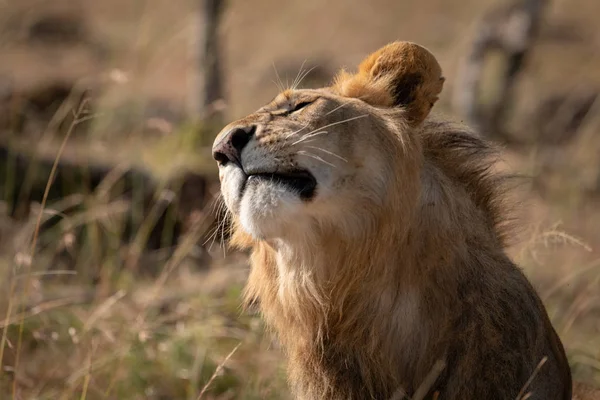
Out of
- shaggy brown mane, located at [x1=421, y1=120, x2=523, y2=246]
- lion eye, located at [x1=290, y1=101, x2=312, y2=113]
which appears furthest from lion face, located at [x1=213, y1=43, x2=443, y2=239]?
shaggy brown mane, located at [x1=421, y1=120, x2=523, y2=246]

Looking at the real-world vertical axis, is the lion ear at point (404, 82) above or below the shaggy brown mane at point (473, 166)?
above

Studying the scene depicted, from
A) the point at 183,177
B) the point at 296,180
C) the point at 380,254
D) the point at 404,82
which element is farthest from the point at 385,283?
the point at 183,177

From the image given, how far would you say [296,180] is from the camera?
2521 mm

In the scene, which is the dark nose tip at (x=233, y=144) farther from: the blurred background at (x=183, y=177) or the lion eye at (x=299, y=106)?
the blurred background at (x=183, y=177)

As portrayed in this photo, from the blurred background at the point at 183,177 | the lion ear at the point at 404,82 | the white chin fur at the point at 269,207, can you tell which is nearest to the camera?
the white chin fur at the point at 269,207

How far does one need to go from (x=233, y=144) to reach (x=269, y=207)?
0.69 ft

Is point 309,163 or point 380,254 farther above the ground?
point 309,163

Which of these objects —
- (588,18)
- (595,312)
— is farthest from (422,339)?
(588,18)

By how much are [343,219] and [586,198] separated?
6182mm

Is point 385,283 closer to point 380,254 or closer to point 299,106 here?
point 380,254

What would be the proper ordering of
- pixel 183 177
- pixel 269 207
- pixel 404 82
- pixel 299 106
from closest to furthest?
pixel 269 207, pixel 299 106, pixel 404 82, pixel 183 177

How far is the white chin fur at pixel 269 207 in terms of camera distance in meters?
2.47

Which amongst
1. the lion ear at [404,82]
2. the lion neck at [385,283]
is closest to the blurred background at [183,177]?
the lion neck at [385,283]

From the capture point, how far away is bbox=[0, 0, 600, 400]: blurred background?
162 inches
